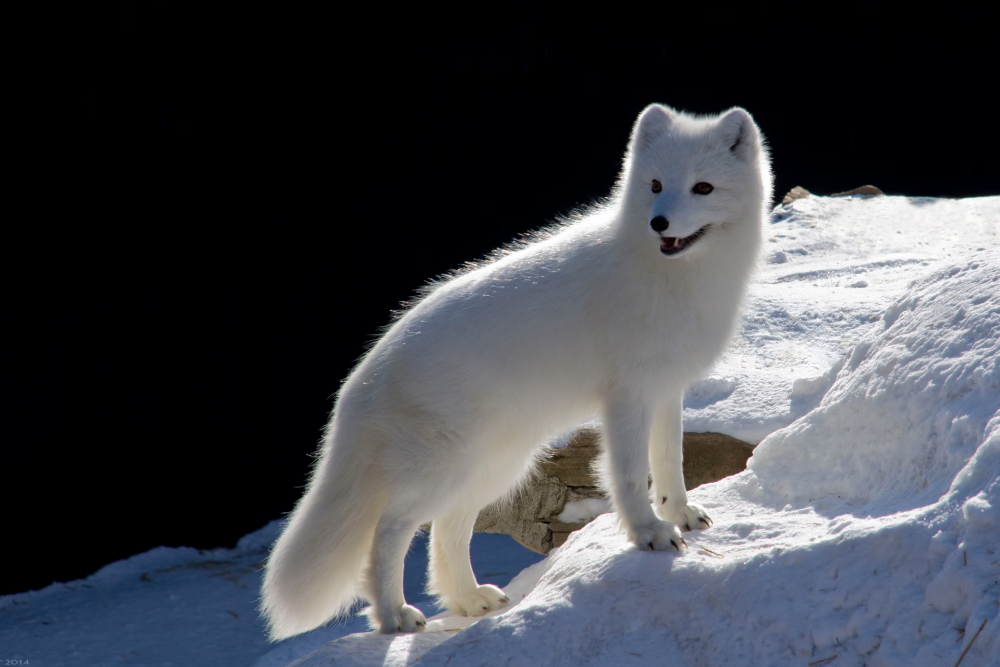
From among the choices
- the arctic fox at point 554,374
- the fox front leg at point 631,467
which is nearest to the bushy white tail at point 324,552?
the arctic fox at point 554,374

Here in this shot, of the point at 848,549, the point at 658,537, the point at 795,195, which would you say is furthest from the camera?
the point at 795,195

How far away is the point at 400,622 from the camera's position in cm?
204

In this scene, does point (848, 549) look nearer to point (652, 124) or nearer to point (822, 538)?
point (822, 538)

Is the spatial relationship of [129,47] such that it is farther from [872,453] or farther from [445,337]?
[872,453]

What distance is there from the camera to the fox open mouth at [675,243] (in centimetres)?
189

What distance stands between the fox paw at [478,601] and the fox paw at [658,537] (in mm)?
535

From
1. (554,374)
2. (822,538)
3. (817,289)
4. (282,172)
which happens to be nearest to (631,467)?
(554,374)

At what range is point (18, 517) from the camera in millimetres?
5223

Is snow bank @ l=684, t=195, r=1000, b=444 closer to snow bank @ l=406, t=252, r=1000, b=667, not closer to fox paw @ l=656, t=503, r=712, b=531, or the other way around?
snow bank @ l=406, t=252, r=1000, b=667

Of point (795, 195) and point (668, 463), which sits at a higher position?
point (795, 195)

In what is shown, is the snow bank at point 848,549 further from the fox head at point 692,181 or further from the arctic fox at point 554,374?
the fox head at point 692,181

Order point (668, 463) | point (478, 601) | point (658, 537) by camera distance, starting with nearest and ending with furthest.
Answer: point (658, 537), point (668, 463), point (478, 601)

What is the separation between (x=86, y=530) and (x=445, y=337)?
4.38m

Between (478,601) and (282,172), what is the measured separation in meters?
4.73
